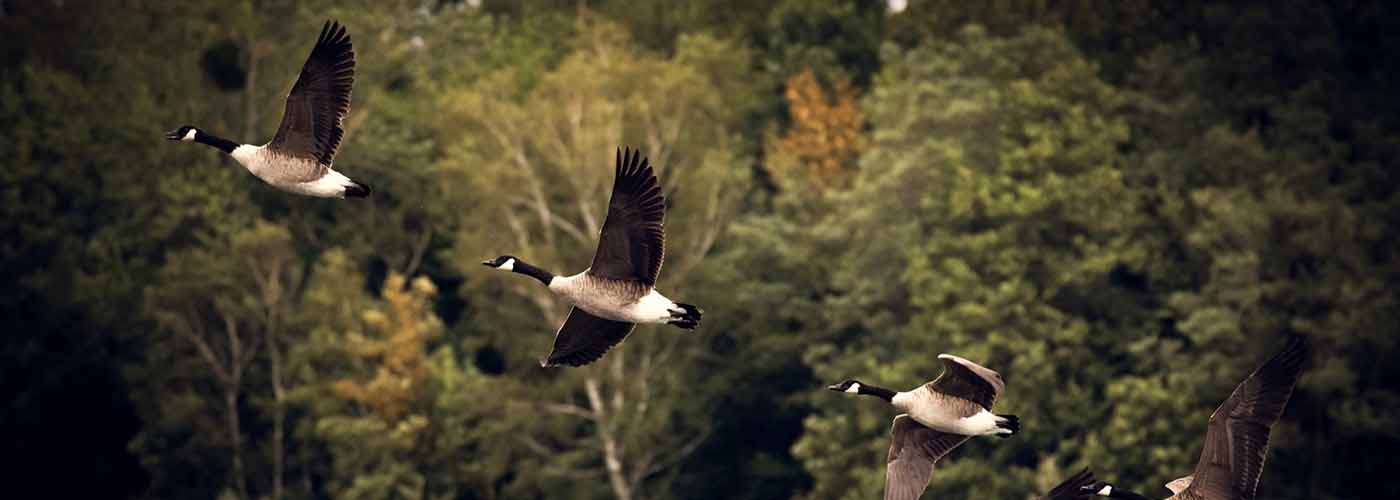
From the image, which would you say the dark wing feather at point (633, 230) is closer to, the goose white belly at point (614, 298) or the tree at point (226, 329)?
the goose white belly at point (614, 298)

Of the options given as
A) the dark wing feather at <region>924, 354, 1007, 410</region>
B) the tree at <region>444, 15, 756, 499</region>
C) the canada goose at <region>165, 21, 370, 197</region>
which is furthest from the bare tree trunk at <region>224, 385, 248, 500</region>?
the dark wing feather at <region>924, 354, 1007, 410</region>

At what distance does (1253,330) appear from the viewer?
135 feet

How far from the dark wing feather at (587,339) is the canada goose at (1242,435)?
438 centimetres

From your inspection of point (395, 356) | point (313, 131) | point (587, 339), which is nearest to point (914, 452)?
point (587, 339)

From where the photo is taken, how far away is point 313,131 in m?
20.7

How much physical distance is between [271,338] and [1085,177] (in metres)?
17.8

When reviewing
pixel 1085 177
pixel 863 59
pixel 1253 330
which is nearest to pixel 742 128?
pixel 863 59

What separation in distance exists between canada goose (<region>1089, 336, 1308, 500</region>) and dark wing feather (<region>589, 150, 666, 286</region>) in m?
4.21

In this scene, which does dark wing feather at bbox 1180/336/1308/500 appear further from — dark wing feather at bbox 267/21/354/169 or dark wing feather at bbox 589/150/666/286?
dark wing feather at bbox 267/21/354/169

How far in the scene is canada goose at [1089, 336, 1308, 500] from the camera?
20.2 metres

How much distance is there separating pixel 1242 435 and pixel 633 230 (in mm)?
5426

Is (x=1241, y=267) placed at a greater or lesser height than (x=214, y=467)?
greater

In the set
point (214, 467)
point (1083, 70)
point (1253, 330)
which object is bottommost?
point (214, 467)

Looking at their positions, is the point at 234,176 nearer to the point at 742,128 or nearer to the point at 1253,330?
the point at 742,128
